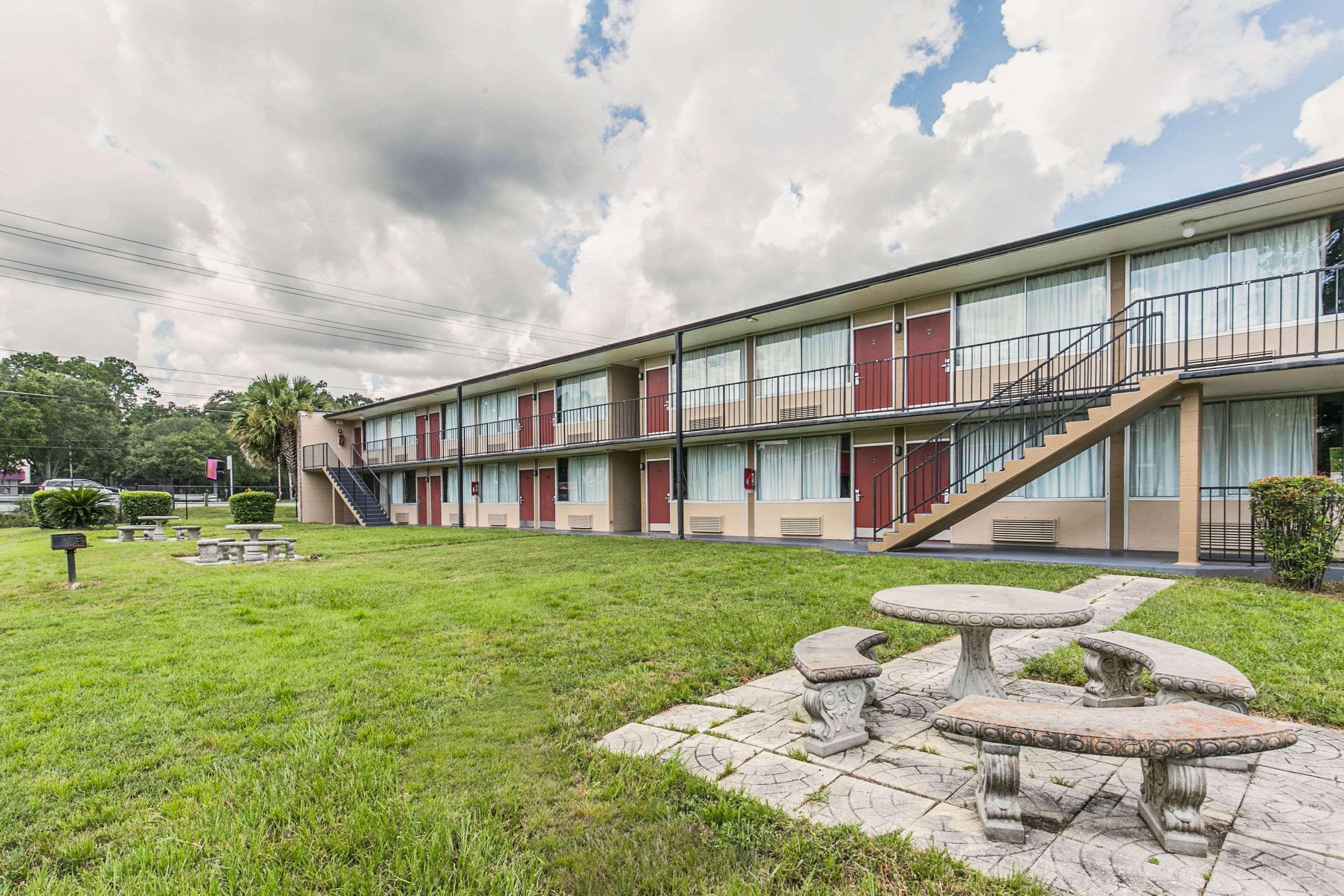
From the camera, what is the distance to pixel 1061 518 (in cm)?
1184

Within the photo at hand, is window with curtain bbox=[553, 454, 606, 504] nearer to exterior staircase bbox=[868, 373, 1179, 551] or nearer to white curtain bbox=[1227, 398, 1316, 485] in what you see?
exterior staircase bbox=[868, 373, 1179, 551]

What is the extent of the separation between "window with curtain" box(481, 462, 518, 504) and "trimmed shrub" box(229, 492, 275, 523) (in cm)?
946

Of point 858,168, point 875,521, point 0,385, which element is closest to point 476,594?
point 875,521

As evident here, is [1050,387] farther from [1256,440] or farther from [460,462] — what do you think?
[460,462]

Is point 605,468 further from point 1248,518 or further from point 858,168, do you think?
point 1248,518

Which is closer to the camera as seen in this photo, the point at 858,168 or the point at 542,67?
the point at 542,67

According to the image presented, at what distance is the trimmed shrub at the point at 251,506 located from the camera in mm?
25594

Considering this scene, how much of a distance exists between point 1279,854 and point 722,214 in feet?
75.2

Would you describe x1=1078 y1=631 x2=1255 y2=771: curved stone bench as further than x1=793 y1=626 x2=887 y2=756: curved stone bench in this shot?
No

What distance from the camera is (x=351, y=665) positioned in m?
4.97

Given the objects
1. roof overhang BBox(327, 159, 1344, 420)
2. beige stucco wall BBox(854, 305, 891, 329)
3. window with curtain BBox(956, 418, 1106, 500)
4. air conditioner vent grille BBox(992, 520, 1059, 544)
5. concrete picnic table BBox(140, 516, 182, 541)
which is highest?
roof overhang BBox(327, 159, 1344, 420)

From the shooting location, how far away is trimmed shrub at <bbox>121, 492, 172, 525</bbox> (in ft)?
78.4

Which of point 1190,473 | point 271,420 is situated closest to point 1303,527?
point 1190,473

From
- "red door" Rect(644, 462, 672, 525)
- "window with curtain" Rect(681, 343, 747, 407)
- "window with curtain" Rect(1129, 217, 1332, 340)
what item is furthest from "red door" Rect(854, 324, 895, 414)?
"red door" Rect(644, 462, 672, 525)
